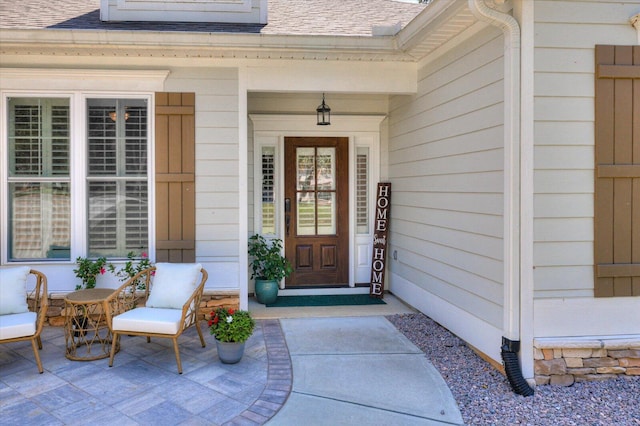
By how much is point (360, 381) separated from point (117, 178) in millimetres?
3093

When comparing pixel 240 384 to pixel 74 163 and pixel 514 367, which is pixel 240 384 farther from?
pixel 74 163

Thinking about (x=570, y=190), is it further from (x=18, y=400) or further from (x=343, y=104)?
(x=18, y=400)

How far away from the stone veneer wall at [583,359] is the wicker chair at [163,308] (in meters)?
2.63

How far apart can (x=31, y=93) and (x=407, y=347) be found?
4298 mm

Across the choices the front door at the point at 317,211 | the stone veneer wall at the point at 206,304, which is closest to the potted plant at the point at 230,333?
the stone veneer wall at the point at 206,304

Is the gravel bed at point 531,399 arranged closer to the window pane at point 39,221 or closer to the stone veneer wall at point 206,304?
the stone veneer wall at point 206,304

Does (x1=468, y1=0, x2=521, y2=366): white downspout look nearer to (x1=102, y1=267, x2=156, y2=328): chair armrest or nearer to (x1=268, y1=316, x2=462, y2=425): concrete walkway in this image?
(x1=268, y1=316, x2=462, y2=425): concrete walkway

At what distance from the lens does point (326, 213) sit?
6.13 m

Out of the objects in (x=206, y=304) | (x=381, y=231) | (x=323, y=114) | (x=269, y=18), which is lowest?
(x=206, y=304)

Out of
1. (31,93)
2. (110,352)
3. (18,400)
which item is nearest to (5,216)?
(31,93)

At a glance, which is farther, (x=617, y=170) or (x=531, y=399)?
(x=617, y=170)

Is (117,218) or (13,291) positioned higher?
(117,218)

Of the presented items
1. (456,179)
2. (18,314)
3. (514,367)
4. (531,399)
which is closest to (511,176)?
(456,179)

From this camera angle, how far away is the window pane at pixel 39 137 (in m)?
4.65
